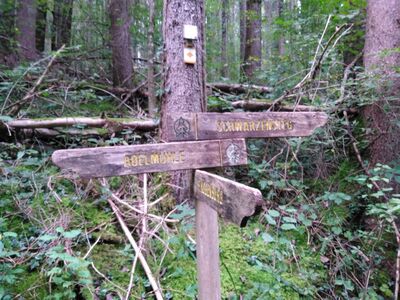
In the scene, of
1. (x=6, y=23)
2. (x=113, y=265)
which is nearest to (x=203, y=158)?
(x=113, y=265)

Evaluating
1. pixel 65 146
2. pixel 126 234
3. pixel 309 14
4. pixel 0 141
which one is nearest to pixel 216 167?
pixel 126 234

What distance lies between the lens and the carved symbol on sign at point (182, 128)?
2.11 m

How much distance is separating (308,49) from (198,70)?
137 inches

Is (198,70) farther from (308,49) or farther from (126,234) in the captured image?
(308,49)

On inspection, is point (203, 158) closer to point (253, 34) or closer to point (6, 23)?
point (6, 23)

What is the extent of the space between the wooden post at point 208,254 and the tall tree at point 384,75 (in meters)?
2.78

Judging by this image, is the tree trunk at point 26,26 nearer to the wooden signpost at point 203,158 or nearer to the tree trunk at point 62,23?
the tree trunk at point 62,23

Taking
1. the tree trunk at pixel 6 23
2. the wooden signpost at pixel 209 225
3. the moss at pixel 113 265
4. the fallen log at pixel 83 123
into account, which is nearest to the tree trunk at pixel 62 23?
Answer: the tree trunk at pixel 6 23

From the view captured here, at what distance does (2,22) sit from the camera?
749cm

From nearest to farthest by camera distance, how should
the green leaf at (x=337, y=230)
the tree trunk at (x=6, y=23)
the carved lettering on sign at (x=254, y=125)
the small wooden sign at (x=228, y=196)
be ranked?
the small wooden sign at (x=228, y=196) < the carved lettering on sign at (x=254, y=125) < the green leaf at (x=337, y=230) < the tree trunk at (x=6, y=23)

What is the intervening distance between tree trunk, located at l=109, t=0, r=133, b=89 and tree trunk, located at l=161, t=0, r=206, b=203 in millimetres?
3585

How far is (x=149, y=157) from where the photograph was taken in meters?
1.99

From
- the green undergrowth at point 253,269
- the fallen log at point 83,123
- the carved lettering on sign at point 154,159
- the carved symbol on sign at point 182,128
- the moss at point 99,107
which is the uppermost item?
the moss at point 99,107

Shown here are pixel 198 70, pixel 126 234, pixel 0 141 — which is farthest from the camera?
pixel 0 141
